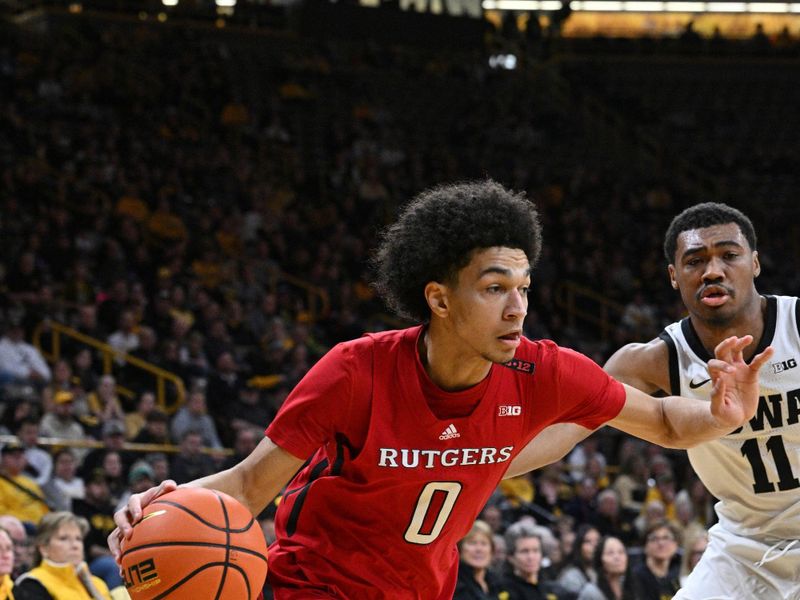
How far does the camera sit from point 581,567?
350 inches

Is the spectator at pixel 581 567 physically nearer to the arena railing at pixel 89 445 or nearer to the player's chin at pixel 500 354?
the arena railing at pixel 89 445

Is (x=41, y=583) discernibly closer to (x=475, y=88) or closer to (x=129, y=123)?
(x=129, y=123)

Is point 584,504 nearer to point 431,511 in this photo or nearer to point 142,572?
point 431,511

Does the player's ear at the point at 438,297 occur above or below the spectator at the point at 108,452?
above

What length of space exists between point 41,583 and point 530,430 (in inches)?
152

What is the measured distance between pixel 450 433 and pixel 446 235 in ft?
2.03

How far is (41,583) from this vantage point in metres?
6.61

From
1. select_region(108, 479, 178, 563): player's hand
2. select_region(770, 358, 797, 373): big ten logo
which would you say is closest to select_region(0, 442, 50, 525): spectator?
select_region(108, 479, 178, 563): player's hand

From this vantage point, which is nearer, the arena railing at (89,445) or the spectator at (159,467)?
the arena railing at (89,445)

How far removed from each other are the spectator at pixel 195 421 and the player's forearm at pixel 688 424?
721 centimetres

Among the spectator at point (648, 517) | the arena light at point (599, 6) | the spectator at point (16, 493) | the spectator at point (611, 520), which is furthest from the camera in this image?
the arena light at point (599, 6)

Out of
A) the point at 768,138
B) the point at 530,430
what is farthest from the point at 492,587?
the point at 768,138

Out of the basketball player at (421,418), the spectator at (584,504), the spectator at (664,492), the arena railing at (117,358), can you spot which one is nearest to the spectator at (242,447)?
the arena railing at (117,358)

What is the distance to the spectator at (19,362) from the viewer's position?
10398 mm
